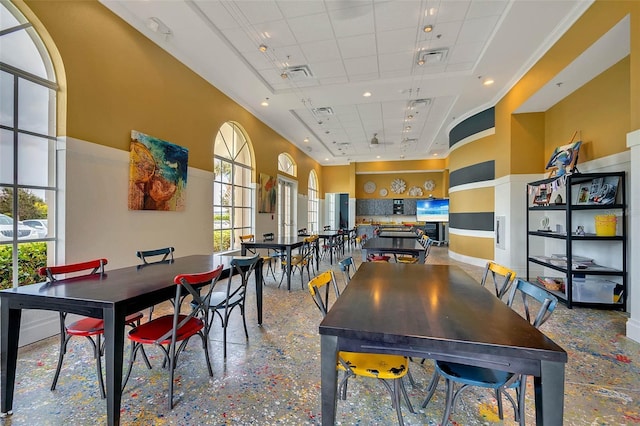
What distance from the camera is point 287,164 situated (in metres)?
9.35

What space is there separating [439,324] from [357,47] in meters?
4.17

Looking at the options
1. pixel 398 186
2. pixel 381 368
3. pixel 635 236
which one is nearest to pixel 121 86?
pixel 381 368

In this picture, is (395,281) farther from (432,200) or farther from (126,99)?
(432,200)

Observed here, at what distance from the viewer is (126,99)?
11.3 ft

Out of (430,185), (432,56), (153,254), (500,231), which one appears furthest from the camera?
(430,185)

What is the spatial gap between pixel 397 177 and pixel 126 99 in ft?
37.1

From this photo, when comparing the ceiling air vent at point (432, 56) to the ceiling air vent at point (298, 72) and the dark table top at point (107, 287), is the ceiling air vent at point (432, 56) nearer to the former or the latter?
the ceiling air vent at point (298, 72)

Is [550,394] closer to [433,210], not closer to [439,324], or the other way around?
[439,324]

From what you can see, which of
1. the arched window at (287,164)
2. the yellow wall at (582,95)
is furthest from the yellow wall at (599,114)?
the arched window at (287,164)

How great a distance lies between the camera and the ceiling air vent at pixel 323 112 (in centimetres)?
662

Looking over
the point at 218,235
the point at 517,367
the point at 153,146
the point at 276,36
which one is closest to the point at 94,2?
the point at 153,146

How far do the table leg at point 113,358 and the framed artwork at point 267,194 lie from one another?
5.41 metres

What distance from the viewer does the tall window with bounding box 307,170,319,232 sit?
463 inches

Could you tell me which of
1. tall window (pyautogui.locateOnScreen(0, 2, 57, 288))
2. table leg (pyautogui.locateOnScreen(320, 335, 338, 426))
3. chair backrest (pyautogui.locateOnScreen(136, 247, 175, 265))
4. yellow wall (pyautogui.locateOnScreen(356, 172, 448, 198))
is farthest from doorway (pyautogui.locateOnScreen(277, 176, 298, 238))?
table leg (pyautogui.locateOnScreen(320, 335, 338, 426))
